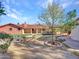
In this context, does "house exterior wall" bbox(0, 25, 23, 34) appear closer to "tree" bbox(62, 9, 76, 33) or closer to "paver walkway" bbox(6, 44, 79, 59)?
"tree" bbox(62, 9, 76, 33)

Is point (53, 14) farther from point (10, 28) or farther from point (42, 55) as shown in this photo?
point (10, 28)

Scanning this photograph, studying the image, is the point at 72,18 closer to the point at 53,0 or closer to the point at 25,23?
the point at 25,23

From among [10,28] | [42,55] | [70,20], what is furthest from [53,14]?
[10,28]

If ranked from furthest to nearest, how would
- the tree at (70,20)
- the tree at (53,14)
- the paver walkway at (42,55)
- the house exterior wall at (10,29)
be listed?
the house exterior wall at (10,29), the tree at (70,20), the tree at (53,14), the paver walkway at (42,55)

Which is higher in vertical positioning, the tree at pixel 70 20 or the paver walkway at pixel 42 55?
the tree at pixel 70 20

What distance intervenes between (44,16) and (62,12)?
243cm

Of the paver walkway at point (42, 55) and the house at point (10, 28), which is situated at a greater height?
the house at point (10, 28)

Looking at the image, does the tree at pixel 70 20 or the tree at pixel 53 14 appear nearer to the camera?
the tree at pixel 53 14

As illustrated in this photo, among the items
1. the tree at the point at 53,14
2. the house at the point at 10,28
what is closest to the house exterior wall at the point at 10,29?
the house at the point at 10,28

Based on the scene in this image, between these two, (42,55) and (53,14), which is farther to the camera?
(53,14)

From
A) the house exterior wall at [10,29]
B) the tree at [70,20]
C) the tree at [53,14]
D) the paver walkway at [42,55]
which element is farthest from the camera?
the house exterior wall at [10,29]

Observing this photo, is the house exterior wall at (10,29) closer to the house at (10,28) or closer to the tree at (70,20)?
the house at (10,28)

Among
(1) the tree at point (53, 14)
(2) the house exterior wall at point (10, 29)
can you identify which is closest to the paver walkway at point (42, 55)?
(1) the tree at point (53, 14)

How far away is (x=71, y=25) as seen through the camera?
40.3 m
